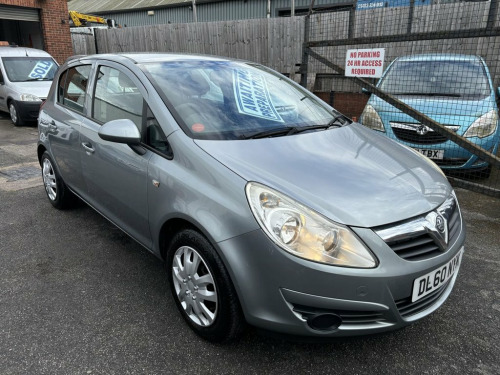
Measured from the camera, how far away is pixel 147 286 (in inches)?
107

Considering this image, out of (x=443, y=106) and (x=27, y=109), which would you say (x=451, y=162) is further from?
(x=27, y=109)

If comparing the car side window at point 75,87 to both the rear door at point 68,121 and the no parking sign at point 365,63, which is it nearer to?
the rear door at point 68,121

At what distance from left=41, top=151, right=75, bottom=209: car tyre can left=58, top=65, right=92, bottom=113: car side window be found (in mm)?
691

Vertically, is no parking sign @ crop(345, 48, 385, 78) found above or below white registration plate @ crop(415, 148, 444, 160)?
above

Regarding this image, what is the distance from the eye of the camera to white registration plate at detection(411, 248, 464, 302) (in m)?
1.82

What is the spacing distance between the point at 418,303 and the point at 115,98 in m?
2.43

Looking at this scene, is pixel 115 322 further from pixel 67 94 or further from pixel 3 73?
pixel 3 73

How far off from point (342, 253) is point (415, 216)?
453 mm

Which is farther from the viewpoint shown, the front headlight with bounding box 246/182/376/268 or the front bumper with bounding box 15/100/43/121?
the front bumper with bounding box 15/100/43/121

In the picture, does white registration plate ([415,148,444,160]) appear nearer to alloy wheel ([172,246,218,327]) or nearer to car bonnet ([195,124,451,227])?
car bonnet ([195,124,451,227])

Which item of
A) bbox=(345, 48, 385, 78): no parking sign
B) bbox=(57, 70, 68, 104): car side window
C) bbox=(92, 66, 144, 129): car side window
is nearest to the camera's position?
bbox=(92, 66, 144, 129): car side window

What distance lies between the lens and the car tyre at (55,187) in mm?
3830

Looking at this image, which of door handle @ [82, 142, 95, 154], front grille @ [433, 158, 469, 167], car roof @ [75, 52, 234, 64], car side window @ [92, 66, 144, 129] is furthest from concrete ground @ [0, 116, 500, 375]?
car roof @ [75, 52, 234, 64]

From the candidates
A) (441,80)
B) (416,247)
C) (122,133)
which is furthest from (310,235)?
(441,80)
